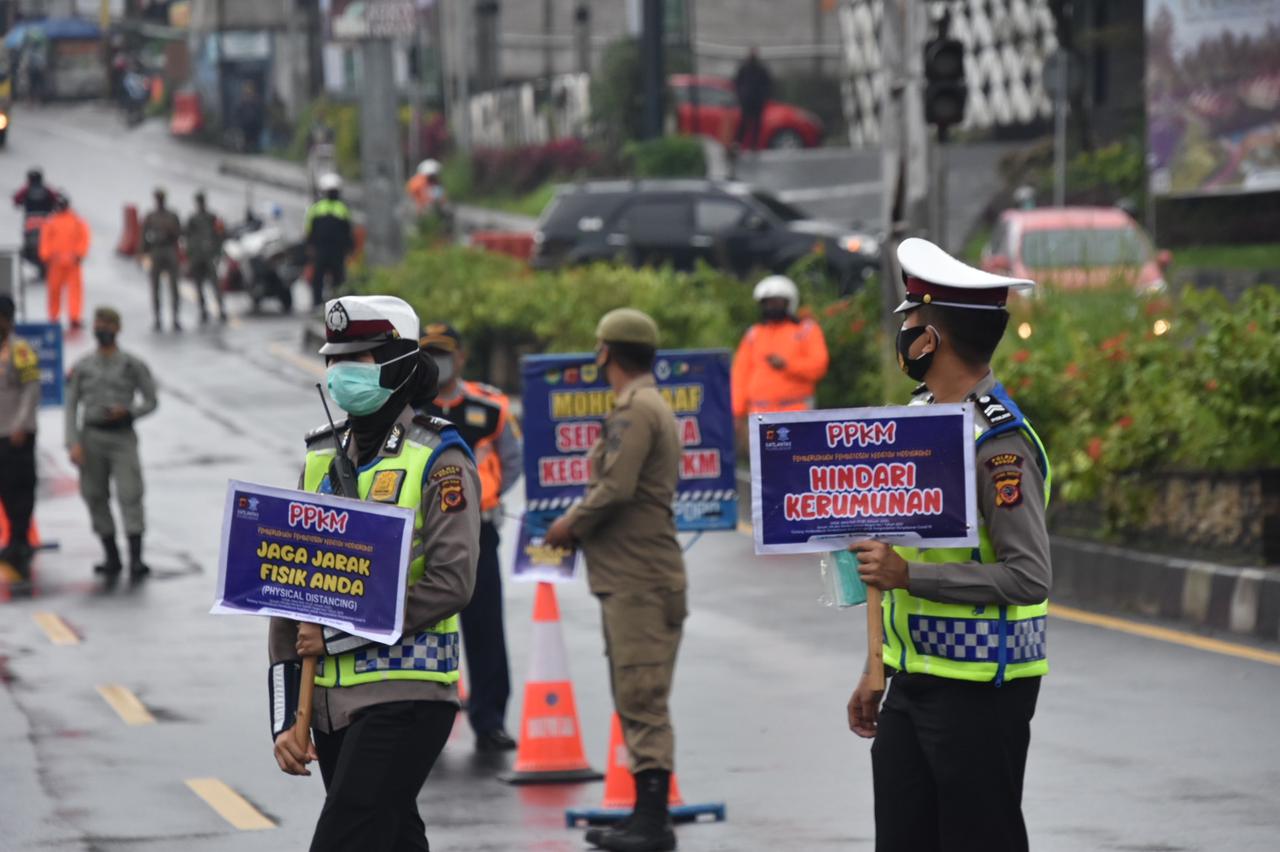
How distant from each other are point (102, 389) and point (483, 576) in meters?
6.03

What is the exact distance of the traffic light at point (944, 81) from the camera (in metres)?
18.3

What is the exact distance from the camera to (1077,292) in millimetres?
17578

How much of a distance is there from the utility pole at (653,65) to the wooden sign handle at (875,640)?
35.5 meters

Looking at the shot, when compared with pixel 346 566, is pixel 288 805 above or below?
below

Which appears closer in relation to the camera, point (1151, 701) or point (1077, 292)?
point (1151, 701)

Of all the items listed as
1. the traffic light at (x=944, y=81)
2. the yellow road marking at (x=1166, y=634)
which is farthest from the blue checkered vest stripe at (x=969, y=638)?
the traffic light at (x=944, y=81)

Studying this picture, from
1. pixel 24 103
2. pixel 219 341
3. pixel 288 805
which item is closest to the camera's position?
pixel 288 805

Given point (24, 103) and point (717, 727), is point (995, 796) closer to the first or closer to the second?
point (717, 727)

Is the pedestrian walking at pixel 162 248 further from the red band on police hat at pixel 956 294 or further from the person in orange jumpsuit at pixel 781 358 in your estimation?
the red band on police hat at pixel 956 294

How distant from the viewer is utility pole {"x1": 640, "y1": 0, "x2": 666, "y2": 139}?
1591 inches

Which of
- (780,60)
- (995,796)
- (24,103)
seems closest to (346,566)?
(995,796)

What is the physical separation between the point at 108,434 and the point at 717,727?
22.4 ft

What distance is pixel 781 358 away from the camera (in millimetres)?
17062

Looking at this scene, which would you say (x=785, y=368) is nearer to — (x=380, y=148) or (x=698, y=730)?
(x=698, y=730)
